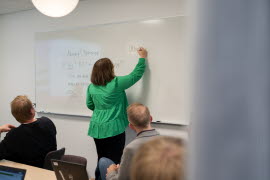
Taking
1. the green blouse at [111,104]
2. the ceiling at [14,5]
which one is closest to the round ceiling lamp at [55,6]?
the green blouse at [111,104]

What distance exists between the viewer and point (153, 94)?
296 centimetres

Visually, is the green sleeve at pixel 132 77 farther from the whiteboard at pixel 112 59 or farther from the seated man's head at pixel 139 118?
the seated man's head at pixel 139 118

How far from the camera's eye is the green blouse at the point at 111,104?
277 centimetres

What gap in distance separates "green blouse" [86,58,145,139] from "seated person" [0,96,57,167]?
2.39 feet

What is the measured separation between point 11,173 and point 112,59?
198cm

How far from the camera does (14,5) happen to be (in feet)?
12.6

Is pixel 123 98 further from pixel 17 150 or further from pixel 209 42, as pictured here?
pixel 209 42

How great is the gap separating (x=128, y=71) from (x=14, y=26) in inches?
90.1

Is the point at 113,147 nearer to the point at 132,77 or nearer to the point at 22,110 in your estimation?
the point at 132,77

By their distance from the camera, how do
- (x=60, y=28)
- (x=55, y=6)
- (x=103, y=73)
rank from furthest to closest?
(x=60, y=28)
(x=103, y=73)
(x=55, y=6)

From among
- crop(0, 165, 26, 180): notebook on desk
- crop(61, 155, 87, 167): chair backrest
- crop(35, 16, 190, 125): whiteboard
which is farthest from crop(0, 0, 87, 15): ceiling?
crop(0, 165, 26, 180): notebook on desk

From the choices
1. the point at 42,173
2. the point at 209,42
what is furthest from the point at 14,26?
the point at 209,42

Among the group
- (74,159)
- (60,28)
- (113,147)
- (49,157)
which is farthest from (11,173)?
(60,28)

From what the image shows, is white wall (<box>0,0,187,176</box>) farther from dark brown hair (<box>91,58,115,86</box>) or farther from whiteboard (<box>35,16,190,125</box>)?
dark brown hair (<box>91,58,115,86</box>)
